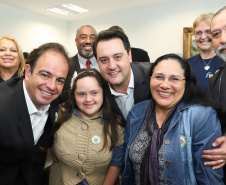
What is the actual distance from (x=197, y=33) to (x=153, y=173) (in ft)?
6.32

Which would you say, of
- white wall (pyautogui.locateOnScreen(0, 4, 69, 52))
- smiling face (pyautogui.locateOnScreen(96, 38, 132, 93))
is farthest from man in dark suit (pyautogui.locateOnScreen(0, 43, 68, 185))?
white wall (pyautogui.locateOnScreen(0, 4, 69, 52))

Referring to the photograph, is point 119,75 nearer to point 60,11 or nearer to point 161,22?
point 161,22

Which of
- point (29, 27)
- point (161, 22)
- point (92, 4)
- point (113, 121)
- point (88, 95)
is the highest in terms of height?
point (92, 4)

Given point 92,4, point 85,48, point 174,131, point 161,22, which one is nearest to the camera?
point 174,131

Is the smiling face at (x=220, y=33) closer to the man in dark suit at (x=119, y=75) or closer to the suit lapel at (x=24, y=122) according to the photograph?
the man in dark suit at (x=119, y=75)

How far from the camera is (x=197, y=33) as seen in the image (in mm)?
2684

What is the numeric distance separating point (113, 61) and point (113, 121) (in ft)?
1.81

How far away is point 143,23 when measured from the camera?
20.3ft

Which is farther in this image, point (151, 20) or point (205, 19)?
point (151, 20)

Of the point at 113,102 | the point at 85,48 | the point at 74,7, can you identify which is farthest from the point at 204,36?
the point at 74,7

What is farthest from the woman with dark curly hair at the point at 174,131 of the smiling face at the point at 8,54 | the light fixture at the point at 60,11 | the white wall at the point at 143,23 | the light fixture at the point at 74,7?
the light fixture at the point at 60,11

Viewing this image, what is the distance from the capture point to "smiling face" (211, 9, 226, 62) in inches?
69.6

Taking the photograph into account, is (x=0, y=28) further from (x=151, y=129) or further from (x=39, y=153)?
(x=151, y=129)

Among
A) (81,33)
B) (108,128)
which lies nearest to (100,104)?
(108,128)
